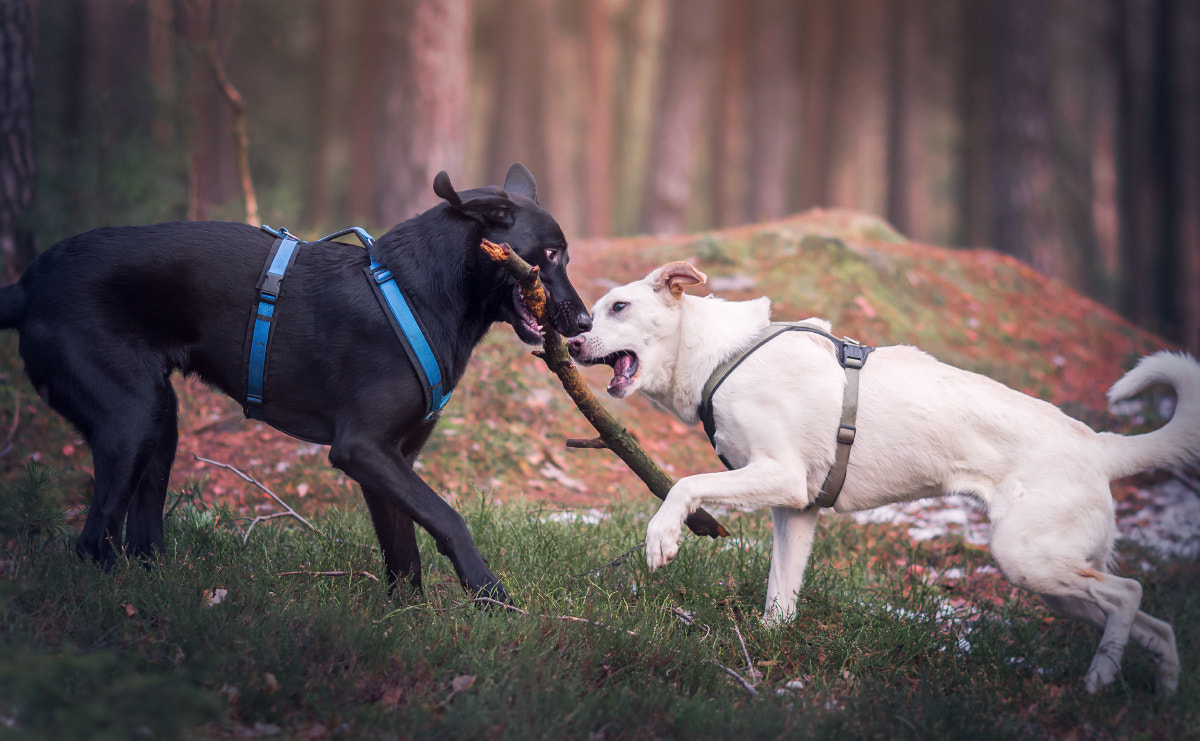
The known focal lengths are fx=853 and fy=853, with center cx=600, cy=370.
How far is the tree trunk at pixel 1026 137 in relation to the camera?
14055 millimetres

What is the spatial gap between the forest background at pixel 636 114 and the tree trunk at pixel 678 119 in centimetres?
6

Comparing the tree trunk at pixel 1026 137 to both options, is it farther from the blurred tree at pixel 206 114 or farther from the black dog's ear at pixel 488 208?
the black dog's ear at pixel 488 208

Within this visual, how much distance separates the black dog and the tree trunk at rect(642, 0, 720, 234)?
12845mm

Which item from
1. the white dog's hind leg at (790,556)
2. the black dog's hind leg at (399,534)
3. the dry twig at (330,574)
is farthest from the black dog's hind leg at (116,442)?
the white dog's hind leg at (790,556)

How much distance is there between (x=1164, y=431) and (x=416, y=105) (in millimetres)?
9650

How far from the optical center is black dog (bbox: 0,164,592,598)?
11.9 ft

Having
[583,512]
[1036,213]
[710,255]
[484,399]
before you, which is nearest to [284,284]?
[583,512]

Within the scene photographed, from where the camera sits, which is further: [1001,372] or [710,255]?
[710,255]

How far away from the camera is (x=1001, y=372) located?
960cm

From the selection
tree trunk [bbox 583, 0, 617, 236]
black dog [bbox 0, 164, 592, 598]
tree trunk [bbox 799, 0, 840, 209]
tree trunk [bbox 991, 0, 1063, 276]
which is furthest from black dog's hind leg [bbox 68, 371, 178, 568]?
tree trunk [bbox 799, 0, 840, 209]

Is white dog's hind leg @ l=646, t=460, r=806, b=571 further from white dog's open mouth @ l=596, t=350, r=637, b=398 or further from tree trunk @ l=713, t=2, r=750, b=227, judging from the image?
tree trunk @ l=713, t=2, r=750, b=227

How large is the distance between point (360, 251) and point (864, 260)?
8209 mm

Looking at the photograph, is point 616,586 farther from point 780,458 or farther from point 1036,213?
point 1036,213

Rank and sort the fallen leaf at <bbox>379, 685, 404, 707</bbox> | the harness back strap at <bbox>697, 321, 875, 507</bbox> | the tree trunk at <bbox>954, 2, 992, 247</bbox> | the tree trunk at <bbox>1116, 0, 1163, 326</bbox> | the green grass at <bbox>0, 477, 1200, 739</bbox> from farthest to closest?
the tree trunk at <bbox>954, 2, 992, 247</bbox> → the tree trunk at <bbox>1116, 0, 1163, 326</bbox> → the harness back strap at <bbox>697, 321, 875, 507</bbox> → the fallen leaf at <bbox>379, 685, 404, 707</bbox> → the green grass at <bbox>0, 477, 1200, 739</bbox>
